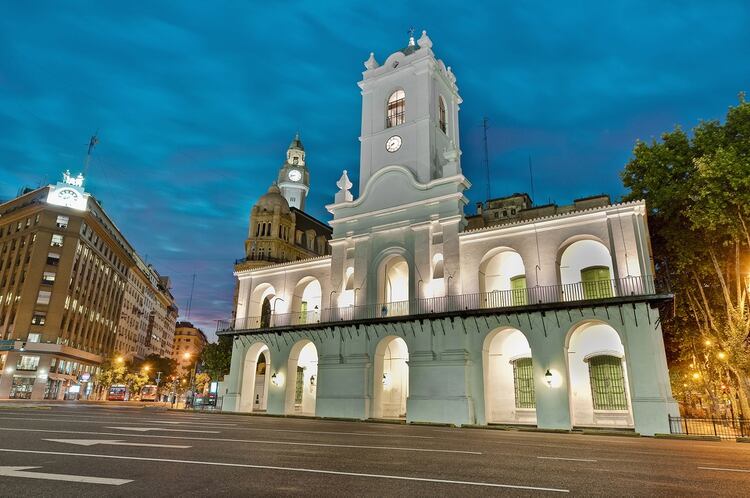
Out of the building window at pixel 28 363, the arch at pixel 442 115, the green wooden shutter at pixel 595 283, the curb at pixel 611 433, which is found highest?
the arch at pixel 442 115

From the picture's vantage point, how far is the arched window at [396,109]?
33688 mm

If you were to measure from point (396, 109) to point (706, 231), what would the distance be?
21.1 meters

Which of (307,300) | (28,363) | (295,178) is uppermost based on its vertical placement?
(295,178)

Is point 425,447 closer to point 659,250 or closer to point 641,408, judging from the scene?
point 641,408

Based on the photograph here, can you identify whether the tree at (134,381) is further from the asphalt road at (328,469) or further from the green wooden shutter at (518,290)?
the asphalt road at (328,469)

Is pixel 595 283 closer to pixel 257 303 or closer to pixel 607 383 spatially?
pixel 607 383

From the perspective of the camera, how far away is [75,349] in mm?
63906

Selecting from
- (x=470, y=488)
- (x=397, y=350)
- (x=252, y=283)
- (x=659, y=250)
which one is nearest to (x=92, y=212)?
(x=252, y=283)

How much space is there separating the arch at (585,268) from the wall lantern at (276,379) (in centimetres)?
1915

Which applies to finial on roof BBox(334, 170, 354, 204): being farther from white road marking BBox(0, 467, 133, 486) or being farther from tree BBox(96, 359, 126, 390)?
tree BBox(96, 359, 126, 390)

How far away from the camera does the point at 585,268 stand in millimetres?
25531

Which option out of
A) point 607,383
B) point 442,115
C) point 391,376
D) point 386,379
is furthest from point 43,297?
point 607,383

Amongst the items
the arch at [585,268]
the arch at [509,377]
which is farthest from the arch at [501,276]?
the arch at [585,268]

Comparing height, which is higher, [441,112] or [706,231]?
[441,112]
